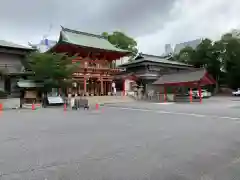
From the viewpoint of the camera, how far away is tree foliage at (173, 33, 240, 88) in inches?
1676

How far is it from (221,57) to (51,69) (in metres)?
35.7

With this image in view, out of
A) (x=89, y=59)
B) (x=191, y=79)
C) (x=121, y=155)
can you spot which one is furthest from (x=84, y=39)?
(x=121, y=155)

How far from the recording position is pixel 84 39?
35469 mm

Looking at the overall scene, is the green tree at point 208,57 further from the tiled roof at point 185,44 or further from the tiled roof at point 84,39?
the tiled roof at point 185,44

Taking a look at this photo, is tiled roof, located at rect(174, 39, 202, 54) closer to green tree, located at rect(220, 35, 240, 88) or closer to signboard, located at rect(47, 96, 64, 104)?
green tree, located at rect(220, 35, 240, 88)

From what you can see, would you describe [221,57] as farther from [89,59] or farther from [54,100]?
[54,100]

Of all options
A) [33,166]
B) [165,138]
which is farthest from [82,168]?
[165,138]

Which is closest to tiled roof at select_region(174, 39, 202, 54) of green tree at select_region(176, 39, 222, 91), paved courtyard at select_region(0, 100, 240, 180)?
green tree at select_region(176, 39, 222, 91)

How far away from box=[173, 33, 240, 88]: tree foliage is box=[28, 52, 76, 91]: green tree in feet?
107

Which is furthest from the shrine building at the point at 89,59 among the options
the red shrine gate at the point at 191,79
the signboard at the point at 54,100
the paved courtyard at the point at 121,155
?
the paved courtyard at the point at 121,155

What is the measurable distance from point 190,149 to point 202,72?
22.6 m

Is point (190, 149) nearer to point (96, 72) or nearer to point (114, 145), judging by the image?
point (114, 145)

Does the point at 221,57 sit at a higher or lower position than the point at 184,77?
higher

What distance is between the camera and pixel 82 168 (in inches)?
175
